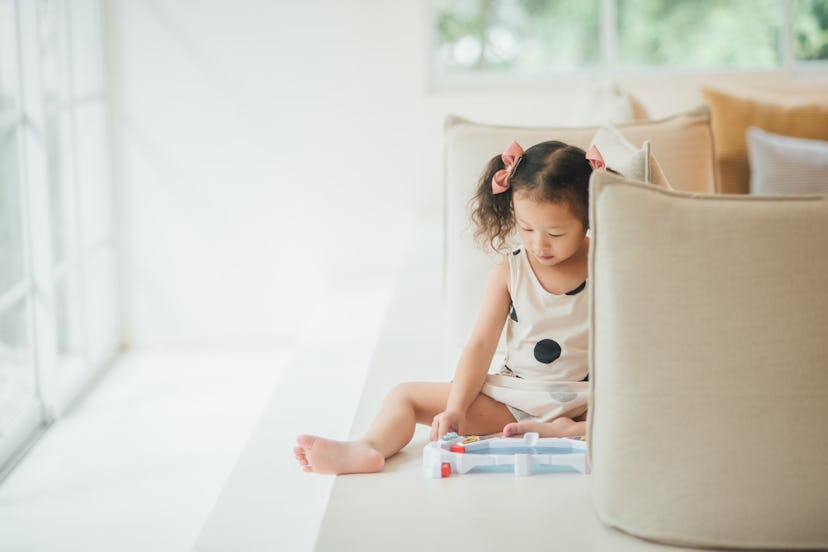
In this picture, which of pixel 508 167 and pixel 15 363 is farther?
pixel 15 363

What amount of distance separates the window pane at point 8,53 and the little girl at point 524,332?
1.66m

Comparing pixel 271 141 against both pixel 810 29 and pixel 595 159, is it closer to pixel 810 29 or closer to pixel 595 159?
pixel 810 29

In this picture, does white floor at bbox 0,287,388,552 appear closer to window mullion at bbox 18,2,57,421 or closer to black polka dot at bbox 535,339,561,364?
window mullion at bbox 18,2,57,421

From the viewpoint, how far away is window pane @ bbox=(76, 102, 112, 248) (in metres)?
3.71

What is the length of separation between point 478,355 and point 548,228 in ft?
0.86

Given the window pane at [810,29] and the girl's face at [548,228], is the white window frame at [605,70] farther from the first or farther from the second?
the girl's face at [548,228]

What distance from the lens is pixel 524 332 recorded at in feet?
6.26

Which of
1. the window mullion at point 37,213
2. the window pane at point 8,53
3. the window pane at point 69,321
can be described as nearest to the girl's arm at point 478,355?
the window mullion at point 37,213

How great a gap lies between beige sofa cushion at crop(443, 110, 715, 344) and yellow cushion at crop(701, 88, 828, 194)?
763 millimetres

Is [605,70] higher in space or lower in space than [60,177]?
higher

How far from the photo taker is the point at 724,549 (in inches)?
58.3

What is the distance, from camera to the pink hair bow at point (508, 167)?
6.07 feet

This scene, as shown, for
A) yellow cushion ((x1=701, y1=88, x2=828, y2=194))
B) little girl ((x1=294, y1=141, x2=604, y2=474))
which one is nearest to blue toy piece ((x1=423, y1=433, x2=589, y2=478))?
little girl ((x1=294, y1=141, x2=604, y2=474))

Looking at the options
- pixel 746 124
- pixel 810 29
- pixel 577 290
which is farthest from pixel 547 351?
pixel 810 29
